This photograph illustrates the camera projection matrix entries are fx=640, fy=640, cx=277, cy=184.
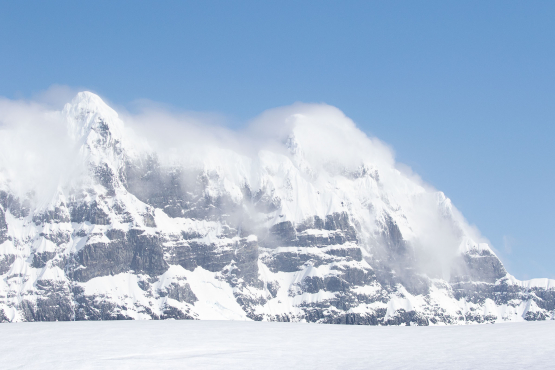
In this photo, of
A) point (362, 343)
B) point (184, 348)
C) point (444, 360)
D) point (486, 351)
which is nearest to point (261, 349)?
point (184, 348)

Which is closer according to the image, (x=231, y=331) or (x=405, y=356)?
(x=405, y=356)

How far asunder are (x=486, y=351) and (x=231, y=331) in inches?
1693

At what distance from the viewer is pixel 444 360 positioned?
76.6 metres

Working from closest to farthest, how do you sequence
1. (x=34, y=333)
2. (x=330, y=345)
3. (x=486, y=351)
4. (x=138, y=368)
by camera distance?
1. (x=138, y=368)
2. (x=486, y=351)
3. (x=330, y=345)
4. (x=34, y=333)

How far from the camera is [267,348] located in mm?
87312

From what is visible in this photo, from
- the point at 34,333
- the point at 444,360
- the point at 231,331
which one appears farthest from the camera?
the point at 231,331

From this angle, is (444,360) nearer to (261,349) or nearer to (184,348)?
(261,349)

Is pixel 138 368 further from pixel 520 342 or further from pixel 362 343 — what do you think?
pixel 520 342

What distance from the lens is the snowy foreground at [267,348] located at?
73812mm

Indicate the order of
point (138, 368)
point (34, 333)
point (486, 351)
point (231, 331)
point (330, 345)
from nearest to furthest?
point (138, 368) → point (486, 351) → point (330, 345) → point (34, 333) → point (231, 331)

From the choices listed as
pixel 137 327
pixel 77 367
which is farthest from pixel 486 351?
pixel 137 327

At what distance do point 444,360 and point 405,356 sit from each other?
5.95 metres

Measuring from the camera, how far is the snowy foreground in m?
73.8

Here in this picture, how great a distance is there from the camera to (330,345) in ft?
301
